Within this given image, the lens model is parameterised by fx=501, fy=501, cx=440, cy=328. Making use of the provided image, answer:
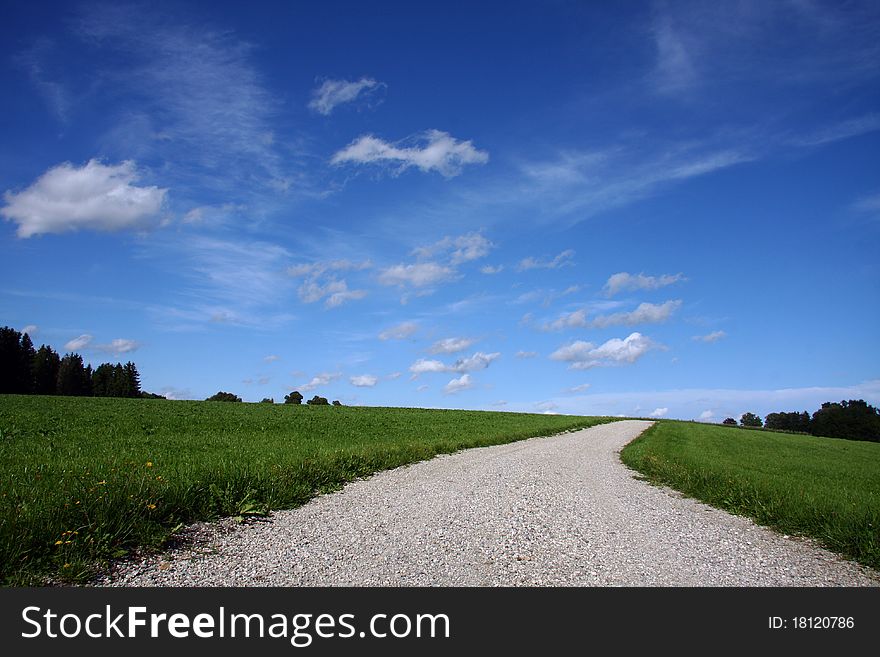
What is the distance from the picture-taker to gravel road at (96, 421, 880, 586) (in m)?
6.08

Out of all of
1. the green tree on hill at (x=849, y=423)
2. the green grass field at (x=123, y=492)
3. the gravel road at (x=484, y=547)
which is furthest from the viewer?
the green tree on hill at (x=849, y=423)

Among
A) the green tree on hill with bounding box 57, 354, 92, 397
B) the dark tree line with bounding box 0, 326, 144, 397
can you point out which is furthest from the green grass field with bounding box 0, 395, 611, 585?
the green tree on hill with bounding box 57, 354, 92, 397

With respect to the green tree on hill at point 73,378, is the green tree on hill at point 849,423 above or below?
below

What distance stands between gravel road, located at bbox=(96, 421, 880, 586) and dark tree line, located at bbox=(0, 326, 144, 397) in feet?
378

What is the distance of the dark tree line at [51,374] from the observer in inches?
3898

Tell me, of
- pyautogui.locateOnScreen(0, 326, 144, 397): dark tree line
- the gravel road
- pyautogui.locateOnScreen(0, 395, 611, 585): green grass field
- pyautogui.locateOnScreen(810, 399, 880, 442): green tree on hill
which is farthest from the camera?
pyautogui.locateOnScreen(810, 399, 880, 442): green tree on hill

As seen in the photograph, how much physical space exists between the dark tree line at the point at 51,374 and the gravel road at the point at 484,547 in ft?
378

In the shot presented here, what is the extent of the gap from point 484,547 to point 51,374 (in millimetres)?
A: 141644

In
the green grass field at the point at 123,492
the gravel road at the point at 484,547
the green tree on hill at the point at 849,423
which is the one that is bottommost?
the green tree on hill at the point at 849,423

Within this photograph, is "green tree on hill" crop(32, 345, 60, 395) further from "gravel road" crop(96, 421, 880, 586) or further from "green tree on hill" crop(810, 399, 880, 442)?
"green tree on hill" crop(810, 399, 880, 442)

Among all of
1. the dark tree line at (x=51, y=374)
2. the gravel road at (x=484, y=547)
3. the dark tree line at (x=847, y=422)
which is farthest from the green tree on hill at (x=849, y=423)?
the dark tree line at (x=51, y=374)

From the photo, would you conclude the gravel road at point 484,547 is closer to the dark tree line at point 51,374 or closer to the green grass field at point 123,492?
the green grass field at point 123,492

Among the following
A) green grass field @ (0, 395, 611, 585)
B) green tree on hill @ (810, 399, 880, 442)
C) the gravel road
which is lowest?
green tree on hill @ (810, 399, 880, 442)
